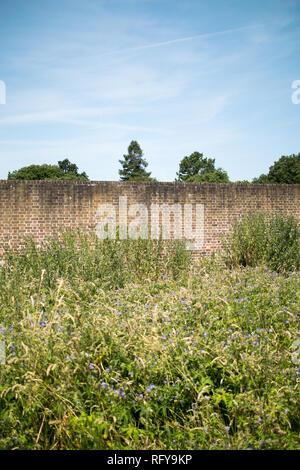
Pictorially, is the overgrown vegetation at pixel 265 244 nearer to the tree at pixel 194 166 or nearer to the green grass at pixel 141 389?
the green grass at pixel 141 389

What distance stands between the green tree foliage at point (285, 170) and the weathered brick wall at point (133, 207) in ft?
119

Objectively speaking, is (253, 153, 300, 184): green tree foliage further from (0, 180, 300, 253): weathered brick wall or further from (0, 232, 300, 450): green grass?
(0, 232, 300, 450): green grass

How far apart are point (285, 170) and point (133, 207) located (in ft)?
135

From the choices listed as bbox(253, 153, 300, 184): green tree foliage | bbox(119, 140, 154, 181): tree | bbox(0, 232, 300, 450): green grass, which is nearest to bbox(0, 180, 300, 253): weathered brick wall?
bbox(0, 232, 300, 450): green grass

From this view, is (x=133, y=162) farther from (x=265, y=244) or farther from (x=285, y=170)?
(x=265, y=244)

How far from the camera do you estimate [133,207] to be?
9.59m

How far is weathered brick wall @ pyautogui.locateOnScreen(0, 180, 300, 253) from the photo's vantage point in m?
8.97

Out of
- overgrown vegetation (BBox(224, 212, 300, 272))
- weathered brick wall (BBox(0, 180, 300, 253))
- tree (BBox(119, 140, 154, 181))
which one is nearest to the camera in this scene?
overgrown vegetation (BBox(224, 212, 300, 272))

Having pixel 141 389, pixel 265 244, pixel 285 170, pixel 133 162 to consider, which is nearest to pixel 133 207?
pixel 265 244

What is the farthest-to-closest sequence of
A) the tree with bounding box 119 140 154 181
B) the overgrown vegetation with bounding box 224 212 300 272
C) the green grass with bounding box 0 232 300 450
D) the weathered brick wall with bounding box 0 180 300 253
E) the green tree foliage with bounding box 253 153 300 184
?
the tree with bounding box 119 140 154 181
the green tree foliage with bounding box 253 153 300 184
the weathered brick wall with bounding box 0 180 300 253
the overgrown vegetation with bounding box 224 212 300 272
the green grass with bounding box 0 232 300 450

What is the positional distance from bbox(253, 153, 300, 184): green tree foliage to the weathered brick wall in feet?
119

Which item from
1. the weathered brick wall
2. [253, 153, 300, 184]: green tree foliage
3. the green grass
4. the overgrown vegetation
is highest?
[253, 153, 300, 184]: green tree foliage

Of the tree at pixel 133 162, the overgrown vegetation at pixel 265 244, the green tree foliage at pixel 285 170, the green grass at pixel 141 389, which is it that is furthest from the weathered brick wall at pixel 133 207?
the tree at pixel 133 162

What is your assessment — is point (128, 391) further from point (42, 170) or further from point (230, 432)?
point (42, 170)
